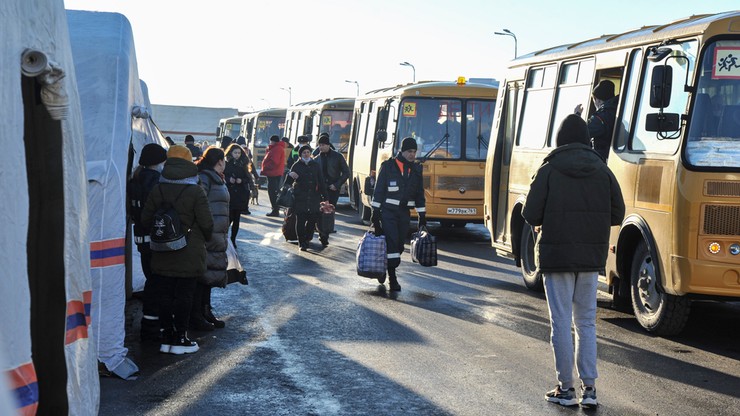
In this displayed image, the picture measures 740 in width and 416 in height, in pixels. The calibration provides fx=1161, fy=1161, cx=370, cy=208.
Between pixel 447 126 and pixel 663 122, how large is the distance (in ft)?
39.0

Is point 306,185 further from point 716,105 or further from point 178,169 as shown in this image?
point 716,105

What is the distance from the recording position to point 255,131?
46312 millimetres

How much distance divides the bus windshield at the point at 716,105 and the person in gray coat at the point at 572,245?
266 cm

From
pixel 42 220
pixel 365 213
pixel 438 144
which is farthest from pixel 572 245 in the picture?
pixel 365 213

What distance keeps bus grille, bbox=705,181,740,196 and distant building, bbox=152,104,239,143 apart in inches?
2687

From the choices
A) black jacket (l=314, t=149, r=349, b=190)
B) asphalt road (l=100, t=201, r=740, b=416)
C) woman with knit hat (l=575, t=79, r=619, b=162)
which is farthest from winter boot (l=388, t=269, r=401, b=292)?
black jacket (l=314, t=149, r=349, b=190)

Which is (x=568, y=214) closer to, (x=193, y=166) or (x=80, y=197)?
(x=193, y=166)

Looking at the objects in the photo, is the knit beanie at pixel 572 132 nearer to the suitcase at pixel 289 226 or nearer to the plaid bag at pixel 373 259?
the plaid bag at pixel 373 259

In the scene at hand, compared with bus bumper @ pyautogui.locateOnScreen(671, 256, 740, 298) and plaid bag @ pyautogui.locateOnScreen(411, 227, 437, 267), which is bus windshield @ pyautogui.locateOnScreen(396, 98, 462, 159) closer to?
plaid bag @ pyautogui.locateOnScreen(411, 227, 437, 267)

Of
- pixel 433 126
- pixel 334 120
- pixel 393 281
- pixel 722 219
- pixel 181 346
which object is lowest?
pixel 181 346

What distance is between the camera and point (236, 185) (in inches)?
664

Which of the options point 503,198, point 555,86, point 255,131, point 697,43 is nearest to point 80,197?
point 697,43

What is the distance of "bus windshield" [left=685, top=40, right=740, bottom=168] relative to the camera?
9969 mm

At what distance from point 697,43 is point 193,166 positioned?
14.7ft
